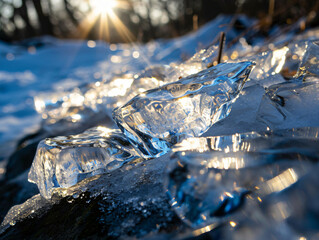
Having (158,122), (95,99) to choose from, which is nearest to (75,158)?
(158,122)

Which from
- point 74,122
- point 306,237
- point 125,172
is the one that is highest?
point 74,122

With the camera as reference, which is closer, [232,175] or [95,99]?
[232,175]

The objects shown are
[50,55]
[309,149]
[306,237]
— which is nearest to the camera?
[306,237]

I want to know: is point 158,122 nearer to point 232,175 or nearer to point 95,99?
point 232,175

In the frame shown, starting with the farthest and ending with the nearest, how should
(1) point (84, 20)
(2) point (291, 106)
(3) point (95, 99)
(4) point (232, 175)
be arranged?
(1) point (84, 20) → (3) point (95, 99) → (2) point (291, 106) → (4) point (232, 175)

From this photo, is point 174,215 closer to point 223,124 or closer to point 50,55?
point 223,124

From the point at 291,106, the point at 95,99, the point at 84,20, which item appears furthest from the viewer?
the point at 84,20

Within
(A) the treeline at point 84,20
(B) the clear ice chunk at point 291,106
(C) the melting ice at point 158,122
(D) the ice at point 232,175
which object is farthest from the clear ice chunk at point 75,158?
(A) the treeline at point 84,20

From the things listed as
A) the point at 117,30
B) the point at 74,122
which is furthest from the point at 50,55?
the point at 74,122
